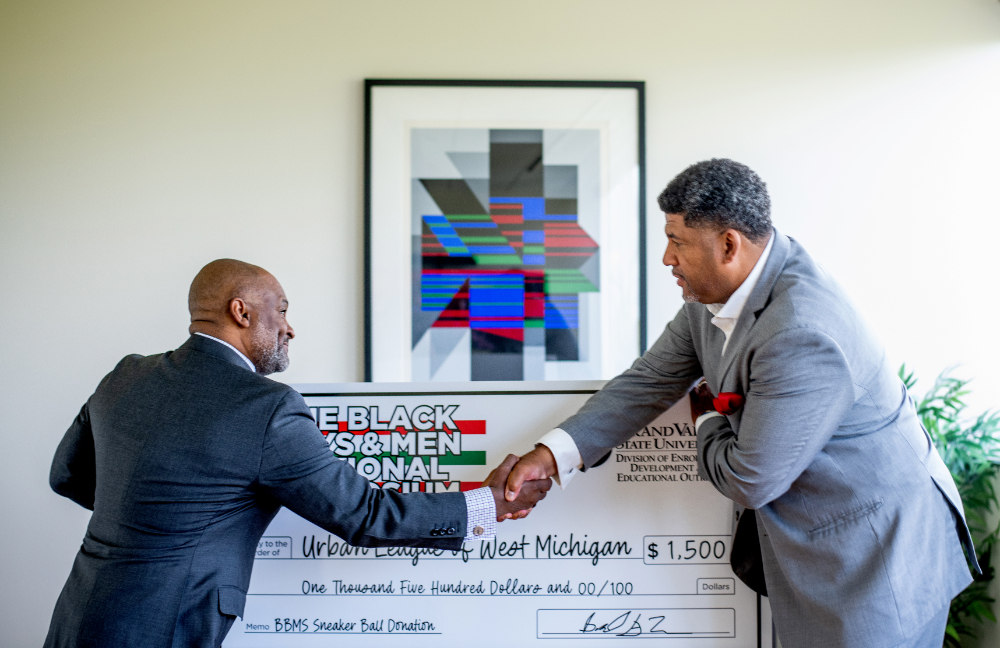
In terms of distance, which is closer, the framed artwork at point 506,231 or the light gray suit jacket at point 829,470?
the light gray suit jacket at point 829,470

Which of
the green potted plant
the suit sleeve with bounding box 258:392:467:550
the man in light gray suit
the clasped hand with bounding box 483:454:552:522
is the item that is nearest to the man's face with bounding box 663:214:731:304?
the man in light gray suit

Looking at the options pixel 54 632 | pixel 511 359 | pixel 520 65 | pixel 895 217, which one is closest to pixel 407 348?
pixel 511 359

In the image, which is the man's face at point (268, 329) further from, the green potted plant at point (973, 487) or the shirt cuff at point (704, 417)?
the green potted plant at point (973, 487)

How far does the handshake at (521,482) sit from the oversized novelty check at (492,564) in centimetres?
6

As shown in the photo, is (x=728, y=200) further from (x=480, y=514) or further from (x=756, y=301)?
(x=480, y=514)

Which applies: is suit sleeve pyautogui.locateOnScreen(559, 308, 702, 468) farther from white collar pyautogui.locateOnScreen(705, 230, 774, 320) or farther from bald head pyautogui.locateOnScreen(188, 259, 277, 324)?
bald head pyautogui.locateOnScreen(188, 259, 277, 324)

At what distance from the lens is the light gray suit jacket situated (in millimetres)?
1264

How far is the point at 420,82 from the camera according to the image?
2.35 m

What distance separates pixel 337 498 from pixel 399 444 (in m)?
0.29

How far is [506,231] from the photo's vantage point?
2.39 m

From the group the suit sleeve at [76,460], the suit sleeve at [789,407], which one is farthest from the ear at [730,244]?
the suit sleeve at [76,460]

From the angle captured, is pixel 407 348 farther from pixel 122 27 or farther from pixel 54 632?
pixel 122 27

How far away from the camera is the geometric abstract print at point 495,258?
238cm
